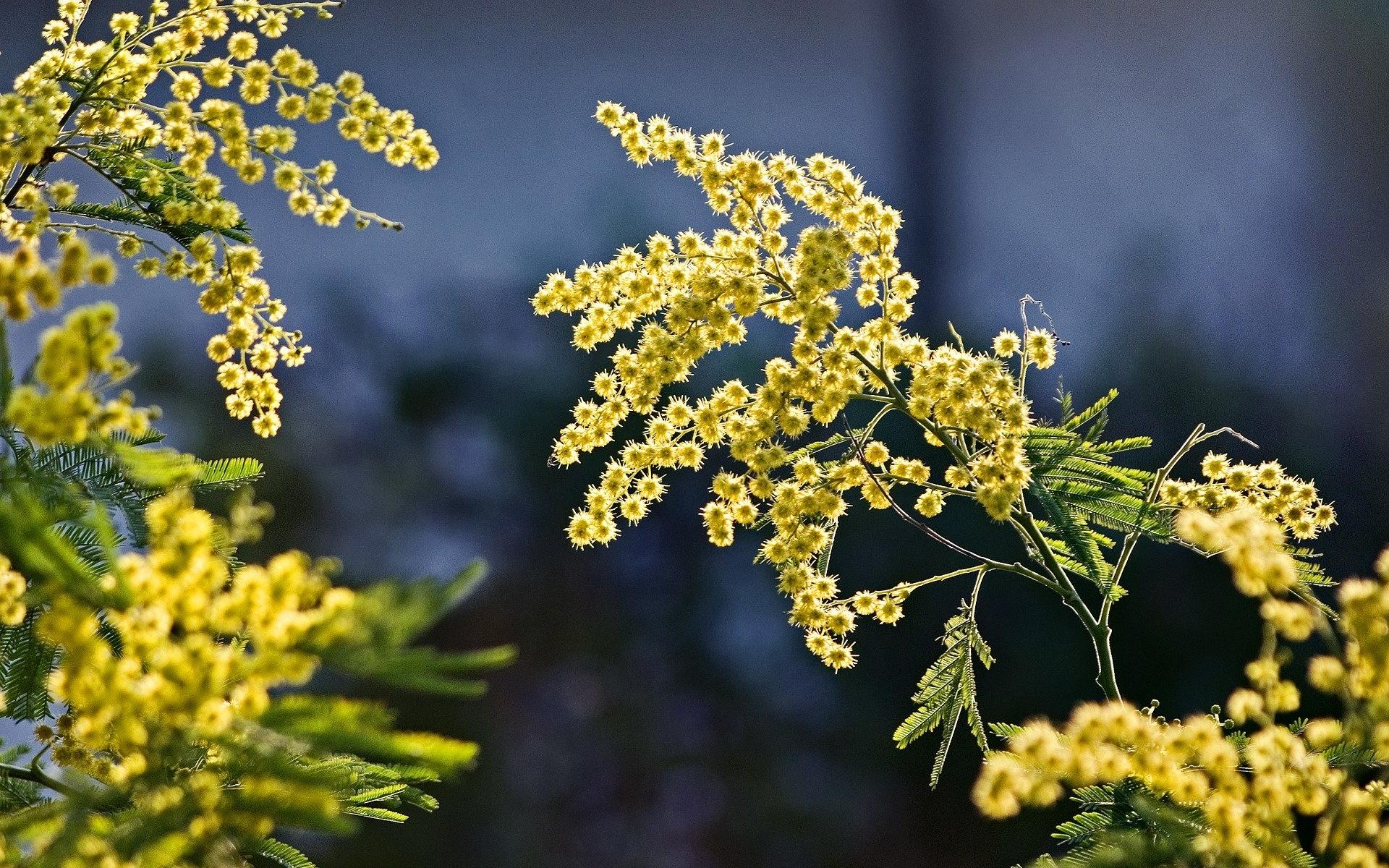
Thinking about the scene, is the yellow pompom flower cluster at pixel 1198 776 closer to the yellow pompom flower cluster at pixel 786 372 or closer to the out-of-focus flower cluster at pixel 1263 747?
the out-of-focus flower cluster at pixel 1263 747

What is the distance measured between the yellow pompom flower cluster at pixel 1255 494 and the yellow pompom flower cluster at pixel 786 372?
22 centimetres

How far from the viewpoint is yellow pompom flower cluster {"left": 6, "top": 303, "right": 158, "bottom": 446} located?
778 millimetres

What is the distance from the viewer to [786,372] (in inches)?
54.9

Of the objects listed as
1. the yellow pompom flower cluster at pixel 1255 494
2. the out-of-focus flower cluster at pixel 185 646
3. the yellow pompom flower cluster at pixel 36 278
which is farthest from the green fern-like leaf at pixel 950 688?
the yellow pompom flower cluster at pixel 36 278

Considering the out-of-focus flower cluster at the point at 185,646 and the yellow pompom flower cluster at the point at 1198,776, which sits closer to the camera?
the out-of-focus flower cluster at the point at 185,646

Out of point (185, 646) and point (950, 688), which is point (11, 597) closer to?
point (185, 646)

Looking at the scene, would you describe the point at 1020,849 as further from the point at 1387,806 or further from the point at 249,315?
the point at 249,315

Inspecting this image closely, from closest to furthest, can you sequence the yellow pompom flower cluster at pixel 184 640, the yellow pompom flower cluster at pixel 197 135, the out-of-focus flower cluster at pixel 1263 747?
the yellow pompom flower cluster at pixel 184 640 < the out-of-focus flower cluster at pixel 1263 747 < the yellow pompom flower cluster at pixel 197 135

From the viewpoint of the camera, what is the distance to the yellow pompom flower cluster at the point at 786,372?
1377mm

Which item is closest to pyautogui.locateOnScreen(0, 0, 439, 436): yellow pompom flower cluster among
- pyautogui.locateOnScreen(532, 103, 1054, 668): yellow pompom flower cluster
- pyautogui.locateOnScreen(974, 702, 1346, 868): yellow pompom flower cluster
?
pyautogui.locateOnScreen(532, 103, 1054, 668): yellow pompom flower cluster

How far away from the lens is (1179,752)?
91 cm

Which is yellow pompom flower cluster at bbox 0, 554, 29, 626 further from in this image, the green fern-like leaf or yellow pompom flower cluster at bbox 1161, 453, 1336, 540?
yellow pompom flower cluster at bbox 1161, 453, 1336, 540

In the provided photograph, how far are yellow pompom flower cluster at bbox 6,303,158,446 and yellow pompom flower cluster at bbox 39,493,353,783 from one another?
11 centimetres

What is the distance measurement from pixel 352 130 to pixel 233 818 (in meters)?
0.83
